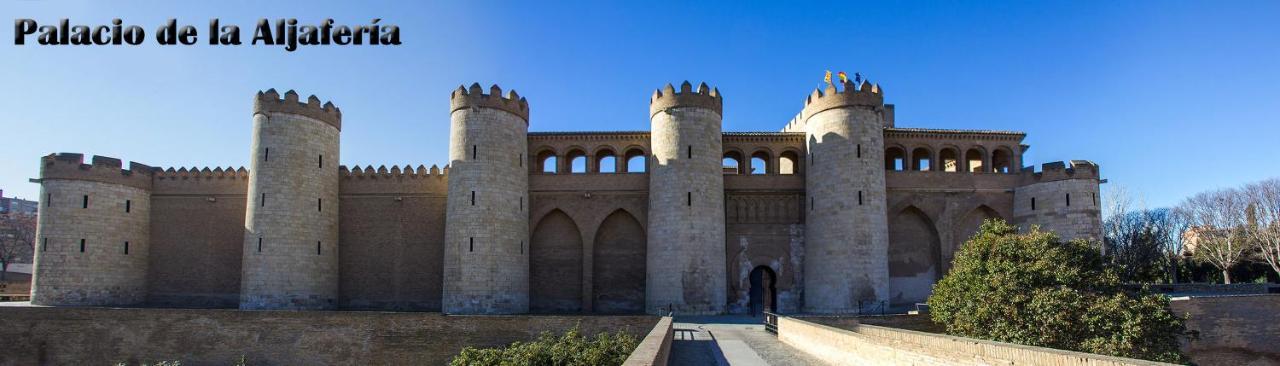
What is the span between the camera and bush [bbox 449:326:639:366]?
49.9 feet

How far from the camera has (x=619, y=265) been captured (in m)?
27.5

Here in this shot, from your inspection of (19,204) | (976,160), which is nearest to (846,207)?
(976,160)

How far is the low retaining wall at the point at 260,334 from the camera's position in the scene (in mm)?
19828

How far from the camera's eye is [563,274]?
2753cm

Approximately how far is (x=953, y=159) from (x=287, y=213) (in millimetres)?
24157

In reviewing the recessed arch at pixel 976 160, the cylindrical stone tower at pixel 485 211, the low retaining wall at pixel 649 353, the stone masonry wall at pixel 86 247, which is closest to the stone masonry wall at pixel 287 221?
the cylindrical stone tower at pixel 485 211

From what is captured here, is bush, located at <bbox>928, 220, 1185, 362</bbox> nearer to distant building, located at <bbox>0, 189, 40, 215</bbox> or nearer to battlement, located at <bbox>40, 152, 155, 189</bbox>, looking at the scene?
battlement, located at <bbox>40, 152, 155, 189</bbox>

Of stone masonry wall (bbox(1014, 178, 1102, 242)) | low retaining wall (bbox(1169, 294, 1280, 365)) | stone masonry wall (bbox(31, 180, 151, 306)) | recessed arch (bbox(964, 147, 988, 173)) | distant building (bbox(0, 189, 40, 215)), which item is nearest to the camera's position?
low retaining wall (bbox(1169, 294, 1280, 365))

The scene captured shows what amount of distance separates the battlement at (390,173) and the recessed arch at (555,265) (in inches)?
162

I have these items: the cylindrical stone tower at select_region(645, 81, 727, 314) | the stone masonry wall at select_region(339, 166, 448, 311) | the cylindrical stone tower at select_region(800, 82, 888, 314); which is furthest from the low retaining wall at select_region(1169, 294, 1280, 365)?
the stone masonry wall at select_region(339, 166, 448, 311)

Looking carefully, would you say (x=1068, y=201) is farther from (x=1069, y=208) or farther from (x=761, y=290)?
(x=761, y=290)

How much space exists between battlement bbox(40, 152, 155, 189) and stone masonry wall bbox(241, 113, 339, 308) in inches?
225

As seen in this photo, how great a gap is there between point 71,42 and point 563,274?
52.8 ft

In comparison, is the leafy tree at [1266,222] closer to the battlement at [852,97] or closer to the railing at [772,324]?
the battlement at [852,97]
